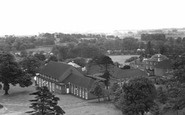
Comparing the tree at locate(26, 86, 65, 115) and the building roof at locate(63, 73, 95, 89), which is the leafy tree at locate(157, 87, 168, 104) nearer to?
the tree at locate(26, 86, 65, 115)

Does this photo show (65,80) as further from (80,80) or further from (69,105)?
(69,105)

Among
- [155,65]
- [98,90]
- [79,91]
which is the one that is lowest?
[79,91]

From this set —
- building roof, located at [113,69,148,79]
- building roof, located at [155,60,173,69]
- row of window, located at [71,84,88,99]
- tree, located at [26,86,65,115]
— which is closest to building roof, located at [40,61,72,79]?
row of window, located at [71,84,88,99]

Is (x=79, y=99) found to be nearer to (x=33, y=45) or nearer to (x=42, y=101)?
(x=42, y=101)

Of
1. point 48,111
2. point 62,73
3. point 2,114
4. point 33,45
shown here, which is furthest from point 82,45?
point 48,111

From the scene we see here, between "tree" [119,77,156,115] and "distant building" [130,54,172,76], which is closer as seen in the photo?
"tree" [119,77,156,115]

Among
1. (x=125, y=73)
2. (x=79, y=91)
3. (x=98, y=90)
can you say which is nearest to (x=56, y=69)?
(x=79, y=91)

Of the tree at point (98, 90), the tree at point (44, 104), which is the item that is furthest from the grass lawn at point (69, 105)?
the tree at point (44, 104)
